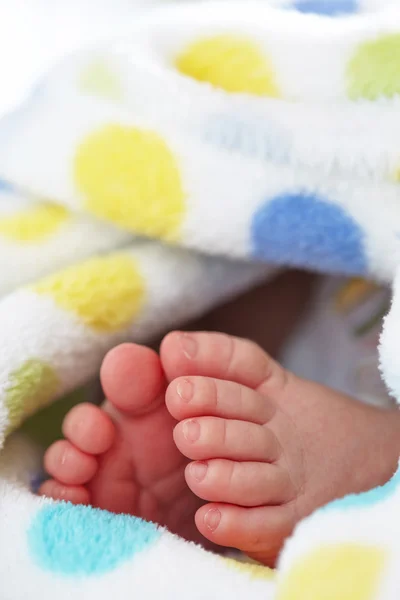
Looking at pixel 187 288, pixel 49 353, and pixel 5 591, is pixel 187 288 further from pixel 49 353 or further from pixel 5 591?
pixel 5 591

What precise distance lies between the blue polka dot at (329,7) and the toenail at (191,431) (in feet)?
1.48

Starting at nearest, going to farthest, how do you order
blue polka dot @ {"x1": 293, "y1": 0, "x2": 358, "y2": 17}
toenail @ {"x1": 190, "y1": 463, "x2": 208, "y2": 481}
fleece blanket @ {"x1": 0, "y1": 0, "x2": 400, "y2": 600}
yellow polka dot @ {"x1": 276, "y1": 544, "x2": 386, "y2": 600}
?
yellow polka dot @ {"x1": 276, "y1": 544, "x2": 386, "y2": 600} → toenail @ {"x1": 190, "y1": 463, "x2": 208, "y2": 481} → fleece blanket @ {"x1": 0, "y1": 0, "x2": 400, "y2": 600} → blue polka dot @ {"x1": 293, "y1": 0, "x2": 358, "y2": 17}

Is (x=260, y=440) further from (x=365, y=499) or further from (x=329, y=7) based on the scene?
(x=329, y=7)

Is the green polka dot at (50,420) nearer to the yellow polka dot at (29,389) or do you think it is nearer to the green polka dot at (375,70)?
the yellow polka dot at (29,389)

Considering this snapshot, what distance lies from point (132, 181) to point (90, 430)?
218 millimetres

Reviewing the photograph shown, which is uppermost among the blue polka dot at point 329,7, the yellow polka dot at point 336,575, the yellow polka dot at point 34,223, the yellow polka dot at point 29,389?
the blue polka dot at point 329,7

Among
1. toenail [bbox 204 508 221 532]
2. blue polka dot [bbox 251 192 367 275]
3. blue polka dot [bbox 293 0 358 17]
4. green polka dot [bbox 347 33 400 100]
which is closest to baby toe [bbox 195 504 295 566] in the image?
toenail [bbox 204 508 221 532]

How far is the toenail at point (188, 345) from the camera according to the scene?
19.6 inches

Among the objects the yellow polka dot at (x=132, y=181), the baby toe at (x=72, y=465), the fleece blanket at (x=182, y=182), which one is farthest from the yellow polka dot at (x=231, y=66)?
the baby toe at (x=72, y=465)

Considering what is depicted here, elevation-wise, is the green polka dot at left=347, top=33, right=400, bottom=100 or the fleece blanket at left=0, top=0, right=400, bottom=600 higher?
the green polka dot at left=347, top=33, right=400, bottom=100

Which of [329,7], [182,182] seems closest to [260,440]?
[182,182]

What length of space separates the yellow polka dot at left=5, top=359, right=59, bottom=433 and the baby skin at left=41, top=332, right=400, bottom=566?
0.12ft

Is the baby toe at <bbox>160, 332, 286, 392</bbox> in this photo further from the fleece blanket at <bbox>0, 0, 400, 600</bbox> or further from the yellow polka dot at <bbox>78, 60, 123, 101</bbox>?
the yellow polka dot at <bbox>78, 60, 123, 101</bbox>

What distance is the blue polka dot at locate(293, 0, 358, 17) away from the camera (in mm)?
687
